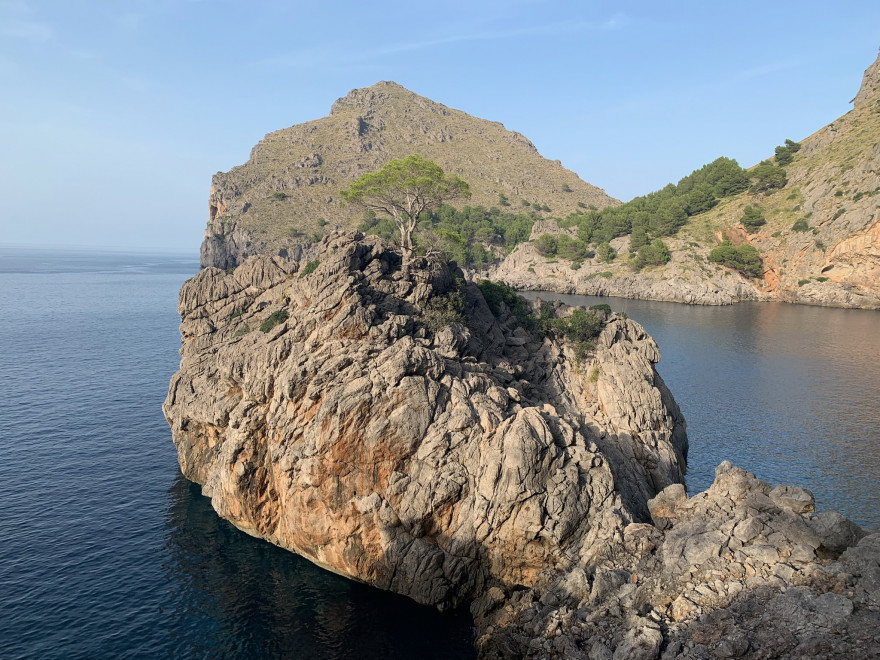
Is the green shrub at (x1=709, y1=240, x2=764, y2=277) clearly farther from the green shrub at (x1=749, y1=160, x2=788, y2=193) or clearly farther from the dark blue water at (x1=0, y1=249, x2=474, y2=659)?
the dark blue water at (x1=0, y1=249, x2=474, y2=659)

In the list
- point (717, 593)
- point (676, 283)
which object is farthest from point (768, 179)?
point (717, 593)

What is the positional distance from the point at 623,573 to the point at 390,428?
17.8 metres

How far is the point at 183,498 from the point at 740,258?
176 metres

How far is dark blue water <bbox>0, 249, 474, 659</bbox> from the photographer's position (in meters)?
33.8

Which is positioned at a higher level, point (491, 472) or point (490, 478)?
point (491, 472)

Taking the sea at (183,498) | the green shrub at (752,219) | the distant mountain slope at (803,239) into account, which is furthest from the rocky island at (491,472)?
the green shrub at (752,219)

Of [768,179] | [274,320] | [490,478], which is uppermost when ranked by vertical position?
[768,179]

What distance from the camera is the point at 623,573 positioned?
3319cm

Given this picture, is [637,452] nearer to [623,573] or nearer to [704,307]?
[623,573]

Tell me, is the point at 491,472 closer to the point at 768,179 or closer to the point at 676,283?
the point at 676,283

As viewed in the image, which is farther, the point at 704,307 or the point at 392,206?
the point at 704,307

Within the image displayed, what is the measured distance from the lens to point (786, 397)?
3105 inches

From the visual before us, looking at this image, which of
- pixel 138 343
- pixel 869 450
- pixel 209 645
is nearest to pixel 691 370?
pixel 869 450

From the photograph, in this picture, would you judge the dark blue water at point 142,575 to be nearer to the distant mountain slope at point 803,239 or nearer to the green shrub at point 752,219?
the distant mountain slope at point 803,239
